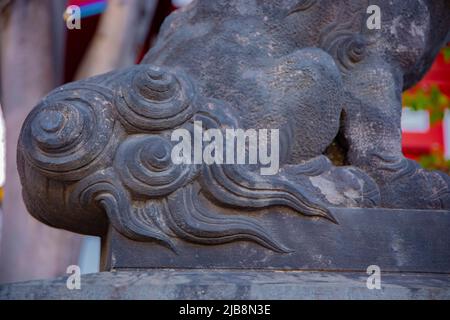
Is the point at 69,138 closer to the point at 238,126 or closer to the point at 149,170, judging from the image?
the point at 149,170

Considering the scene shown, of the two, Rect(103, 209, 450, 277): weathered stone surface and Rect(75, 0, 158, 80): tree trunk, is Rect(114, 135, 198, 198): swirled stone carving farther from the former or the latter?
Rect(75, 0, 158, 80): tree trunk

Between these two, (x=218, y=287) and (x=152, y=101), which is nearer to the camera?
(x=218, y=287)

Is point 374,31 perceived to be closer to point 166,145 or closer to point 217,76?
point 217,76

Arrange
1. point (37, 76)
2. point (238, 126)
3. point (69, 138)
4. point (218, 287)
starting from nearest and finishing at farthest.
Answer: point (218, 287), point (69, 138), point (238, 126), point (37, 76)

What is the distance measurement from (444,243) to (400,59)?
2.43 ft

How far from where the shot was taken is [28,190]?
2344 millimetres

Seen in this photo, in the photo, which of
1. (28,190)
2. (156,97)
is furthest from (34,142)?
(156,97)

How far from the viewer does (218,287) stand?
1991 mm

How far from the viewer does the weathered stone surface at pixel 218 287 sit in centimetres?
199

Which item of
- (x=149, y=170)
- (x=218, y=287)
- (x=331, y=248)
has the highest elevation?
(x=149, y=170)

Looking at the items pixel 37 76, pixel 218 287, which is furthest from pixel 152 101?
pixel 37 76

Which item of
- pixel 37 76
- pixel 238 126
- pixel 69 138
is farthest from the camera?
pixel 37 76

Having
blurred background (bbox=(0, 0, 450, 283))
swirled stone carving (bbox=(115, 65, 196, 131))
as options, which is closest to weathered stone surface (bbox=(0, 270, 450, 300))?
swirled stone carving (bbox=(115, 65, 196, 131))

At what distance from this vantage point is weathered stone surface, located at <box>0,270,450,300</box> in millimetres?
1988
